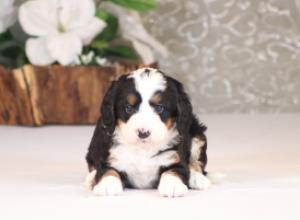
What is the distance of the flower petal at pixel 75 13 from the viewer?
9.58ft

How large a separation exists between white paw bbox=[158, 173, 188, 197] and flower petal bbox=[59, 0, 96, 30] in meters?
1.49

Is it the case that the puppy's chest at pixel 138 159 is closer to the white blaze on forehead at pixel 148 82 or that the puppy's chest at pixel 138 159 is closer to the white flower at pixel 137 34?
the white blaze on forehead at pixel 148 82

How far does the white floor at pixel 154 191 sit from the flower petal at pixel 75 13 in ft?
1.39

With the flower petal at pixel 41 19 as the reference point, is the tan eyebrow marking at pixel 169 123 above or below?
below

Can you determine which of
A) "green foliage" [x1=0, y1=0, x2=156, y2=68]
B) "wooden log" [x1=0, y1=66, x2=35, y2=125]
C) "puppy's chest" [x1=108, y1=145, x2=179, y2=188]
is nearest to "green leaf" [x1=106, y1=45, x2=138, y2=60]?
"green foliage" [x1=0, y1=0, x2=156, y2=68]

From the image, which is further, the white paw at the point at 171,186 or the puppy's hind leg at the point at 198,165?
the puppy's hind leg at the point at 198,165

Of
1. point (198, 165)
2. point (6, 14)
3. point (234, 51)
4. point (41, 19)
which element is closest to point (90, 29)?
point (41, 19)

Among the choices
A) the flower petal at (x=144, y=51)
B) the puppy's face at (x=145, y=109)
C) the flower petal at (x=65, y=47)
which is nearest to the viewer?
the puppy's face at (x=145, y=109)

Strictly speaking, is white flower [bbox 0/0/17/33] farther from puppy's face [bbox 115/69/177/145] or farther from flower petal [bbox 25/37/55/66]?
puppy's face [bbox 115/69/177/145]

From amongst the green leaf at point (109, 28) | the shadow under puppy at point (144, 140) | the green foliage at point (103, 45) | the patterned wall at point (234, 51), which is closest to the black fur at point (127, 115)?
the shadow under puppy at point (144, 140)

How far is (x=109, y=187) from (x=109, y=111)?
0.51ft

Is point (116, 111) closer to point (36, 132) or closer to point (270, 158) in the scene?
point (270, 158)

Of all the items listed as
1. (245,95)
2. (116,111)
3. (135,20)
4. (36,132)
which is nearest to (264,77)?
(245,95)

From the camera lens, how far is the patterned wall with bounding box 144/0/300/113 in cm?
329
